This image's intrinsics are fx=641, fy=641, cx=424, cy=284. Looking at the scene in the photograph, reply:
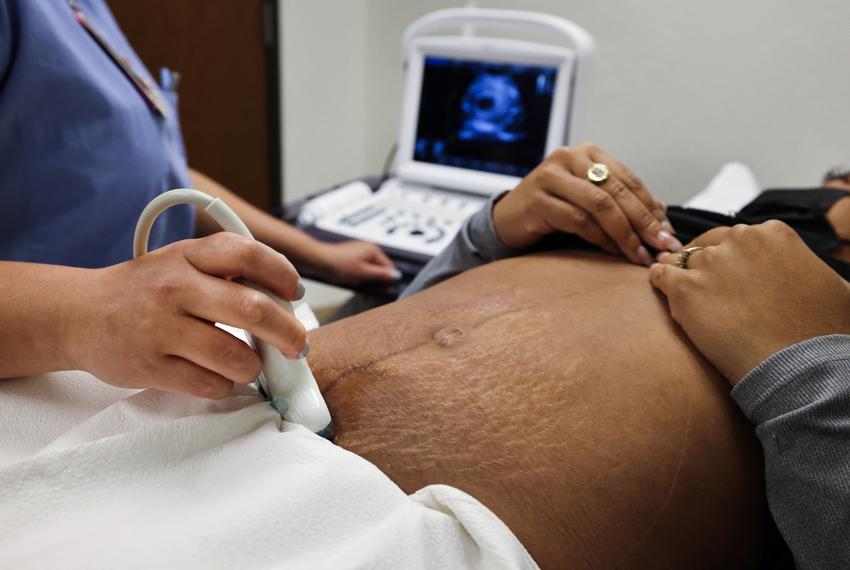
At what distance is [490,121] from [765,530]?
1.19 meters

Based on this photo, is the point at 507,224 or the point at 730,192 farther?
the point at 730,192

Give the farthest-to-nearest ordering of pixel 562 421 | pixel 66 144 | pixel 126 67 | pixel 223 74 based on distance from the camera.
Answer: pixel 223 74, pixel 126 67, pixel 66 144, pixel 562 421

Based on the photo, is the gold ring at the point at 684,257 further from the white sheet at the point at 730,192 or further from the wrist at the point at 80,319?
the white sheet at the point at 730,192

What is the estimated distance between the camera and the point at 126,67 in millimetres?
1000

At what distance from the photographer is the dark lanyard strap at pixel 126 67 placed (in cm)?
96

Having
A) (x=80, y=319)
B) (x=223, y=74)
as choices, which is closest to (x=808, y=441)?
(x=80, y=319)

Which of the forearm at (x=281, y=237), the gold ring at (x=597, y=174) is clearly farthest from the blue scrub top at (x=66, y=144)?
the gold ring at (x=597, y=174)

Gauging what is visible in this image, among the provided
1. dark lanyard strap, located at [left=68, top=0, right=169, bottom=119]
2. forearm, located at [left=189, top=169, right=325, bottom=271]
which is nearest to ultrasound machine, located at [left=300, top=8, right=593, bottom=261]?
forearm, located at [left=189, top=169, right=325, bottom=271]

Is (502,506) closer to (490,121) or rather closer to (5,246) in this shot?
(5,246)

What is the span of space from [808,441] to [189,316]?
0.53 m

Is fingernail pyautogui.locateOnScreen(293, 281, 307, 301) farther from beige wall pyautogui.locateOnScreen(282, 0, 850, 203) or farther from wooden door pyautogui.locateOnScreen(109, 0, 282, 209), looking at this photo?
wooden door pyautogui.locateOnScreen(109, 0, 282, 209)

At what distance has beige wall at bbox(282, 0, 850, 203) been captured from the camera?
1441mm

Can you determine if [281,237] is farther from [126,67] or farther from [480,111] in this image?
[480,111]

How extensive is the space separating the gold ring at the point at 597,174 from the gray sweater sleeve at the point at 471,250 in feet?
0.49
